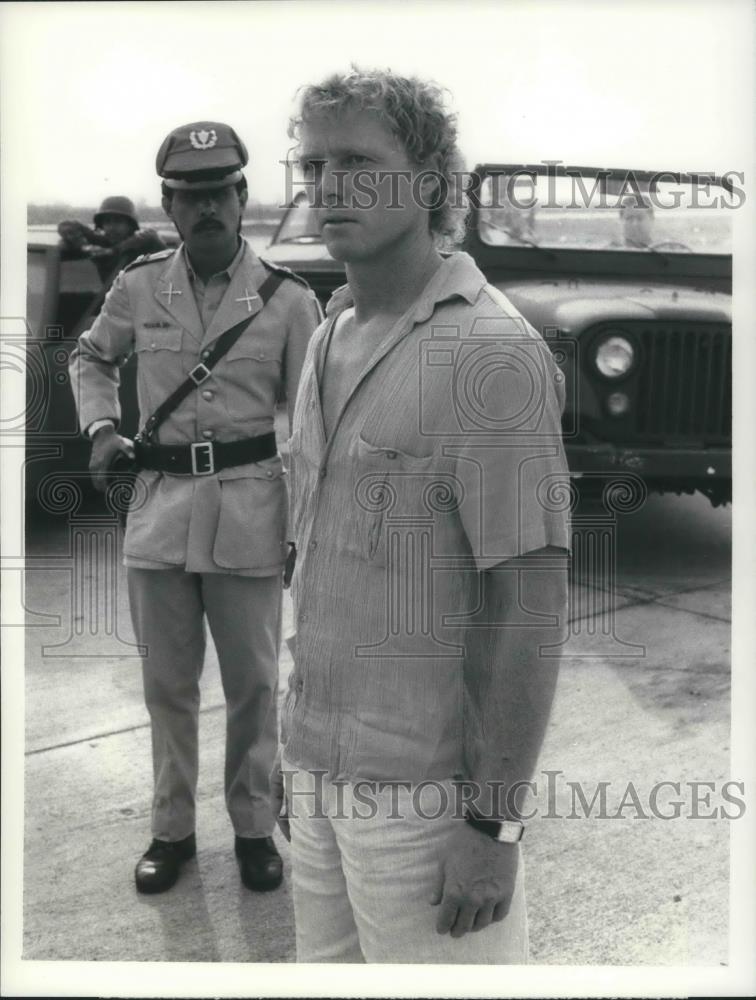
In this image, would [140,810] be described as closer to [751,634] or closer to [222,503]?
[222,503]

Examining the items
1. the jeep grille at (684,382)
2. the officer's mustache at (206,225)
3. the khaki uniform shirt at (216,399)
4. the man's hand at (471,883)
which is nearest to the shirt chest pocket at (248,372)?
the khaki uniform shirt at (216,399)

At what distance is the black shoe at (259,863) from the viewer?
292cm

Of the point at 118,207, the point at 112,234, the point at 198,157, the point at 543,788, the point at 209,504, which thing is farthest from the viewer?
the point at 112,234

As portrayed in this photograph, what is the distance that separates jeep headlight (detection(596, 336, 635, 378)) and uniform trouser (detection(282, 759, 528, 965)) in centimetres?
397

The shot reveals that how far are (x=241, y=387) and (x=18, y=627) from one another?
846 mm

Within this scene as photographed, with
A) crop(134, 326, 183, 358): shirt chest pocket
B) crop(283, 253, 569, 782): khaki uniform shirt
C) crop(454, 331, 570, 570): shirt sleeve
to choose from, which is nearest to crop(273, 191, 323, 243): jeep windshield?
crop(134, 326, 183, 358): shirt chest pocket

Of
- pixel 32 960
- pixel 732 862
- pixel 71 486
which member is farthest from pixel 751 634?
pixel 71 486

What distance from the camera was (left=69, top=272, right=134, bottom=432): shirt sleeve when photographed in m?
3.06

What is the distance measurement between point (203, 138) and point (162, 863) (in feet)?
5.86

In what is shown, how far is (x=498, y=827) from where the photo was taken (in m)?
1.51

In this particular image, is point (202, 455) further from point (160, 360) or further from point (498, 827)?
point (498, 827)

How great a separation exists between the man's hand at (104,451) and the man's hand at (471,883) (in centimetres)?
174

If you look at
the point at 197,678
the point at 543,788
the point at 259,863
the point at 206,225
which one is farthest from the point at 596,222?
the point at 259,863

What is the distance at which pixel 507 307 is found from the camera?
1.55m
